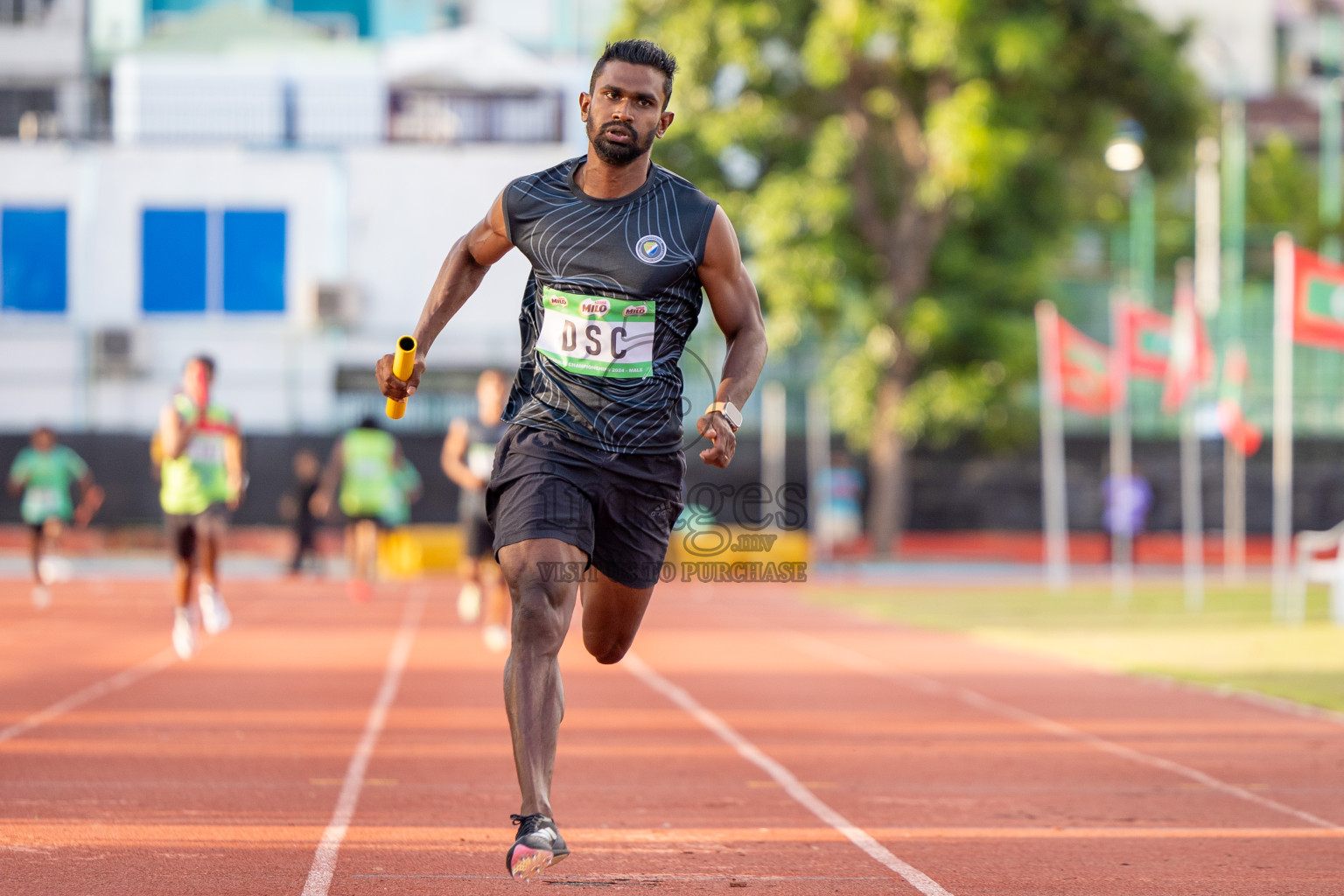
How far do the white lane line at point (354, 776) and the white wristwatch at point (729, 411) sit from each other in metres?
1.76

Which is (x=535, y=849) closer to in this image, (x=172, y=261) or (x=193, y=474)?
(x=193, y=474)

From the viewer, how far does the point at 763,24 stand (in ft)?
92.2

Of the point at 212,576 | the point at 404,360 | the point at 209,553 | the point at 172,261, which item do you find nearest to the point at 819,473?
the point at 172,261

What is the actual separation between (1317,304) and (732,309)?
13104 millimetres

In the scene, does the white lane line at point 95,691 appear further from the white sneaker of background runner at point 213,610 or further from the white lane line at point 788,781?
the white lane line at point 788,781

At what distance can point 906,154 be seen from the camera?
3002 centimetres

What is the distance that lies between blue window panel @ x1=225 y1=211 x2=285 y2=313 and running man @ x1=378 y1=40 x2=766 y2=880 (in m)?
30.3

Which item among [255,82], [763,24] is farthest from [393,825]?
[255,82]

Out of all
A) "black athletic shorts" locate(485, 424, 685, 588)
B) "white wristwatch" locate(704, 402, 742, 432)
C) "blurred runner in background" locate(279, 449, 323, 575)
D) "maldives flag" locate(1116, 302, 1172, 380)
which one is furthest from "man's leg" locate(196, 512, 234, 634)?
"maldives flag" locate(1116, 302, 1172, 380)

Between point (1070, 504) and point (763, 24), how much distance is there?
12.2 meters

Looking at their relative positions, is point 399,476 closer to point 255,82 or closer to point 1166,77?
point 1166,77

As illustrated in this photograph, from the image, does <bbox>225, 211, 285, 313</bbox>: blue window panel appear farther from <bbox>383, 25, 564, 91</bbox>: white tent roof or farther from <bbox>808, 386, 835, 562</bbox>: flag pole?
<bbox>808, 386, 835, 562</bbox>: flag pole

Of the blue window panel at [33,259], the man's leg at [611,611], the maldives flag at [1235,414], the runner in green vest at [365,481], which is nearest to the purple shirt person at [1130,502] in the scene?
the maldives flag at [1235,414]

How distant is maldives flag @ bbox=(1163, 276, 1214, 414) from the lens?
2231 centimetres
